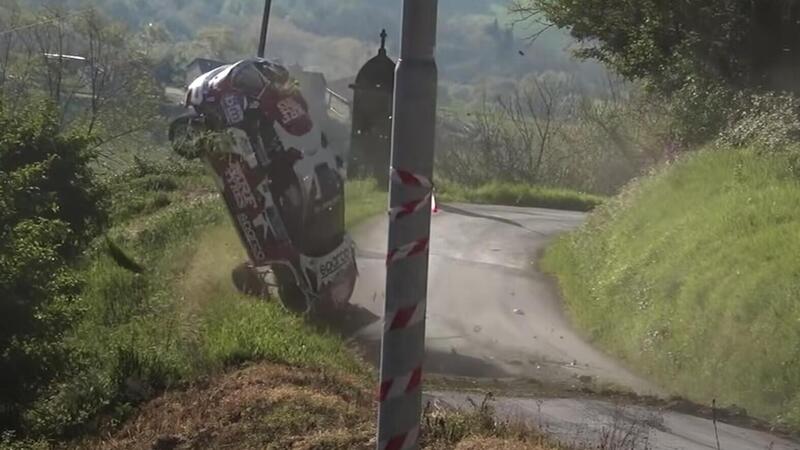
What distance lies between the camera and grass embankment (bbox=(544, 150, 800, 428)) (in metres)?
13.4

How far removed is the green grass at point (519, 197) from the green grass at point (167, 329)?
1531 cm

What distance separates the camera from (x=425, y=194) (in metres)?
6.30

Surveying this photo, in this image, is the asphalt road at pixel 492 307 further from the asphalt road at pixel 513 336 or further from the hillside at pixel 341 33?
the hillside at pixel 341 33

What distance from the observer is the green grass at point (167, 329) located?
11.4 metres

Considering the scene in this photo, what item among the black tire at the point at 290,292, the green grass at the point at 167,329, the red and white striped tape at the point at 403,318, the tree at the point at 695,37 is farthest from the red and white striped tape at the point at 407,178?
the tree at the point at 695,37

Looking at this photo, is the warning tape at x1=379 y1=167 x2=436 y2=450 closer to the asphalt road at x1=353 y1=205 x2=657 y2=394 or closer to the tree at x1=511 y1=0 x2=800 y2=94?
the asphalt road at x1=353 y1=205 x2=657 y2=394

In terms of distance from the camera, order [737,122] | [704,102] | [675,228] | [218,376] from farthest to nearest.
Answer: [704,102] → [737,122] → [675,228] → [218,376]

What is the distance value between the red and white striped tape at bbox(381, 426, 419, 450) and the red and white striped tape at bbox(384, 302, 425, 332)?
53cm

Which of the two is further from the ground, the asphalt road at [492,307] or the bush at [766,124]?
the bush at [766,124]

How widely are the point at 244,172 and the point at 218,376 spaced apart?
444 centimetres

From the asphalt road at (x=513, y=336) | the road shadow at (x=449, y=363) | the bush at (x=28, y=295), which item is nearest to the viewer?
the asphalt road at (x=513, y=336)

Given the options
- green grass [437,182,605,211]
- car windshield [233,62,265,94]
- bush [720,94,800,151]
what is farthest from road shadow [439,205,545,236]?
car windshield [233,62,265,94]

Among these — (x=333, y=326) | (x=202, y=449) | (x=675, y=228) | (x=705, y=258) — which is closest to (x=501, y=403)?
(x=202, y=449)

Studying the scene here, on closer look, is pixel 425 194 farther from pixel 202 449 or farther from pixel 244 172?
pixel 244 172
